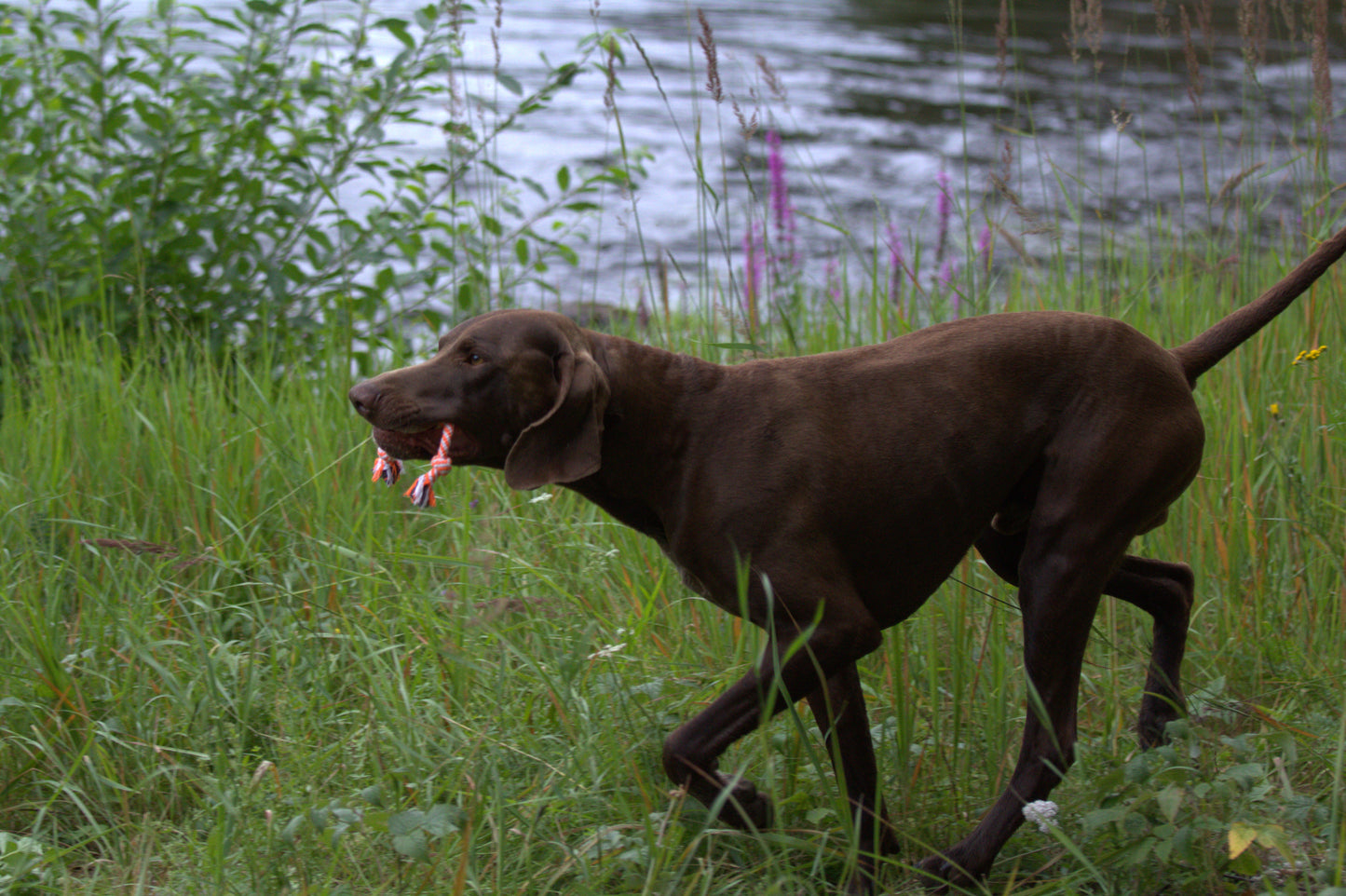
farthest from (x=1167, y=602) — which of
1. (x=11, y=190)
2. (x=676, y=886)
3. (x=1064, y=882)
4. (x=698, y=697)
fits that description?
(x=11, y=190)

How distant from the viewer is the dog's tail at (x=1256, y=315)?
2623 mm

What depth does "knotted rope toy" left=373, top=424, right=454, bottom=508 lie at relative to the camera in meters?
2.42

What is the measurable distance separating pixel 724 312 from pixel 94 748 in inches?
77.0

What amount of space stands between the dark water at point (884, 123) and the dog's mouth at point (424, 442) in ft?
12.6

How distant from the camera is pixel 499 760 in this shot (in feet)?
8.90

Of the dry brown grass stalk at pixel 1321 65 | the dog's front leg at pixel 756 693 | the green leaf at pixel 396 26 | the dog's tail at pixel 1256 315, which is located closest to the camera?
the dog's front leg at pixel 756 693

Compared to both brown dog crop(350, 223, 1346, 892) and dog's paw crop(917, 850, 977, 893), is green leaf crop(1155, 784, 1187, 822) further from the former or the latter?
dog's paw crop(917, 850, 977, 893)

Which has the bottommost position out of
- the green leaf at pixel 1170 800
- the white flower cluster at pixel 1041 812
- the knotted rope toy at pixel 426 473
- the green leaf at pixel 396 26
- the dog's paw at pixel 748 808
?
the dog's paw at pixel 748 808

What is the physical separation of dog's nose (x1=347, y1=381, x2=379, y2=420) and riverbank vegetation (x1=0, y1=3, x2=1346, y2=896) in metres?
0.46

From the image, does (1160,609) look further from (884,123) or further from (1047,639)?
(884,123)

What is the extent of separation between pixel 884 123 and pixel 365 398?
989 centimetres

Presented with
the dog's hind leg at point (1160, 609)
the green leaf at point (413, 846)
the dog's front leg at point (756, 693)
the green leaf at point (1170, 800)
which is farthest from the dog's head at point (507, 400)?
the dog's hind leg at point (1160, 609)

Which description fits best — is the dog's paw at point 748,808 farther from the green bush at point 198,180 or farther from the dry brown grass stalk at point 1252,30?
the dry brown grass stalk at point 1252,30

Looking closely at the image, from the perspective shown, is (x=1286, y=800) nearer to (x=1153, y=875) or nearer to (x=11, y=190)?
(x=1153, y=875)
